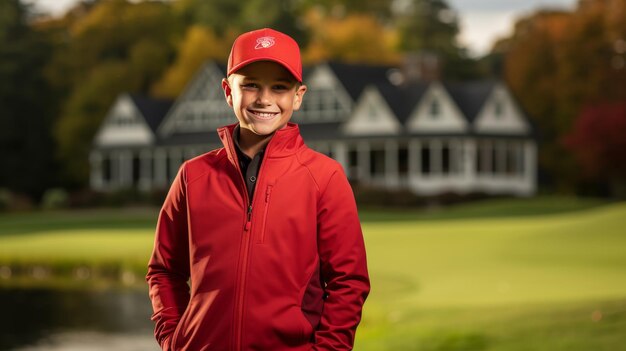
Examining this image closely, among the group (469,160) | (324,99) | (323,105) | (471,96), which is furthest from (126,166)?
(469,160)

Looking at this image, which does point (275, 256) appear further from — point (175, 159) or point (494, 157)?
point (175, 159)

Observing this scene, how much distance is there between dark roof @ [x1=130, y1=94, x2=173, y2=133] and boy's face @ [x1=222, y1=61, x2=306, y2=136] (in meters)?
64.0

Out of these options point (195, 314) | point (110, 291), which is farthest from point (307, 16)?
point (195, 314)

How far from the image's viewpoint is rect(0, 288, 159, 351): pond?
1593cm

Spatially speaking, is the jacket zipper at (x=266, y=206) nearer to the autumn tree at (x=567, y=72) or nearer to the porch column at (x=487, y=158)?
the porch column at (x=487, y=158)

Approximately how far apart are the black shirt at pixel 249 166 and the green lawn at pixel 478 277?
7.05 metres

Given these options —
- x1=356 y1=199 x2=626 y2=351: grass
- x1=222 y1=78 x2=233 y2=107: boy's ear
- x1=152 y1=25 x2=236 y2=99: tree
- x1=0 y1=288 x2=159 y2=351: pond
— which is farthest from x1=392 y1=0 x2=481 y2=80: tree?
x1=222 y1=78 x2=233 y2=107: boy's ear

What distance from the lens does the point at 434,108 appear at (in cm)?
6012

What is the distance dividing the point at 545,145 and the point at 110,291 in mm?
44545

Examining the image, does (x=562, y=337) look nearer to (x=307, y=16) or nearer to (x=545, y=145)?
(x=545, y=145)

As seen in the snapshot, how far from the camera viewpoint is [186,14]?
80.9 meters

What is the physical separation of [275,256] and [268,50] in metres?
0.69

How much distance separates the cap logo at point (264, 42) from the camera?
443 centimetres

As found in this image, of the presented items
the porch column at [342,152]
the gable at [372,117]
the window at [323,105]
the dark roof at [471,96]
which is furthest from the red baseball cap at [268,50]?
the window at [323,105]
